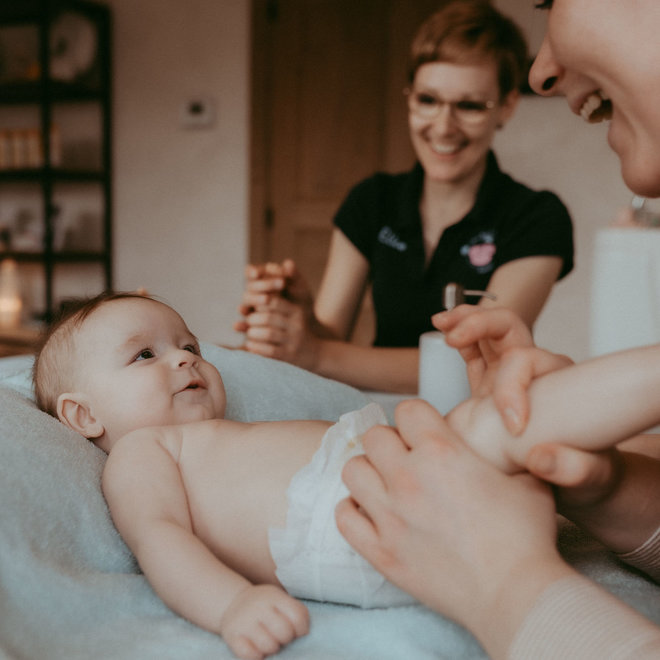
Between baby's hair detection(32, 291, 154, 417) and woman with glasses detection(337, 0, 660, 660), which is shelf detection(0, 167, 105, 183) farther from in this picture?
woman with glasses detection(337, 0, 660, 660)

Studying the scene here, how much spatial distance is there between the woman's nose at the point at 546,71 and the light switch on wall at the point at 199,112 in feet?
11.4

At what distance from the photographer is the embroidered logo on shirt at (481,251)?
65.7 inches

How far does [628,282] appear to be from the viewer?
81.0 inches

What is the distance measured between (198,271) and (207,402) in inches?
129

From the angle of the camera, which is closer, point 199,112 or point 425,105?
point 425,105

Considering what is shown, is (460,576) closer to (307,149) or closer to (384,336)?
(384,336)

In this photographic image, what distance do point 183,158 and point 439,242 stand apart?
2.76m

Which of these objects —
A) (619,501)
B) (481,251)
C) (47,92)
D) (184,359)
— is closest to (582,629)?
(619,501)

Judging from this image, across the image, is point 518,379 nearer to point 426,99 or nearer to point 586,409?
point 586,409

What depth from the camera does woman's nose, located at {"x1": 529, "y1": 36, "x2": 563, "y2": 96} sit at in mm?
727

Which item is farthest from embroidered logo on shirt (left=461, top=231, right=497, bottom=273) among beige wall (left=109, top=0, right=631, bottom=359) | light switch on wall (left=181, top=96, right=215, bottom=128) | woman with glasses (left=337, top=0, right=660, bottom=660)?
light switch on wall (left=181, top=96, right=215, bottom=128)

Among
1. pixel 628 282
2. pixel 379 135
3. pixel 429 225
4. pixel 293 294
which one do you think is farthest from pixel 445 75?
pixel 379 135

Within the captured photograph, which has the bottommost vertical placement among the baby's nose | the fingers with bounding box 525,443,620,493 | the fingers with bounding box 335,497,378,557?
the fingers with bounding box 335,497,378,557

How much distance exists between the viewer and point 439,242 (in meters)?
1.72
